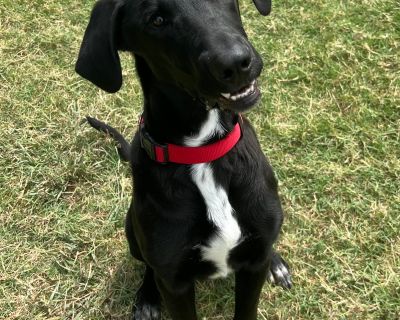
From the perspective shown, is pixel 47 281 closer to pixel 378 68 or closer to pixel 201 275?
pixel 201 275

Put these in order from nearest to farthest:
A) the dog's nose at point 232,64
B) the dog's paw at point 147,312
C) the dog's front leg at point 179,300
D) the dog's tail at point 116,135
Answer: the dog's nose at point 232,64
the dog's front leg at point 179,300
the dog's paw at point 147,312
the dog's tail at point 116,135

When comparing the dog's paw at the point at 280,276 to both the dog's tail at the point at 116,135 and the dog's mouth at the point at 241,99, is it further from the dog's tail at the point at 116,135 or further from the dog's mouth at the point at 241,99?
the dog's mouth at the point at 241,99

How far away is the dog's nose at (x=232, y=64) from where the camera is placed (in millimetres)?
1815

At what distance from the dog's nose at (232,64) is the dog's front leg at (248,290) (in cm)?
103

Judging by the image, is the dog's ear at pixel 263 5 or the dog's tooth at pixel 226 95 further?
the dog's ear at pixel 263 5

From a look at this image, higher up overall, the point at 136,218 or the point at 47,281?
the point at 136,218

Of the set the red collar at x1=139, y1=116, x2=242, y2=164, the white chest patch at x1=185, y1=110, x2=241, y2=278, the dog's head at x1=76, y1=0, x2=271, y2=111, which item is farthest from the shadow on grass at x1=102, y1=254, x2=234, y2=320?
the dog's head at x1=76, y1=0, x2=271, y2=111

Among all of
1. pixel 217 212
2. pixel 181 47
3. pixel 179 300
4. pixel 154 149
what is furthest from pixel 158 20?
pixel 179 300

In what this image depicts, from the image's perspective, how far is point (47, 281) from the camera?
131 inches

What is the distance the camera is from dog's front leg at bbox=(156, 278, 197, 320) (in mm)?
2514

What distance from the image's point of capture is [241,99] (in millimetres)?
2023

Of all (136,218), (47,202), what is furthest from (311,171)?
(47,202)

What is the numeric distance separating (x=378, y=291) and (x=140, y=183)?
1.45 m

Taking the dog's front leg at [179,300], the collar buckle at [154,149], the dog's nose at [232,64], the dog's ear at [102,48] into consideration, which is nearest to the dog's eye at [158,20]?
the dog's ear at [102,48]
